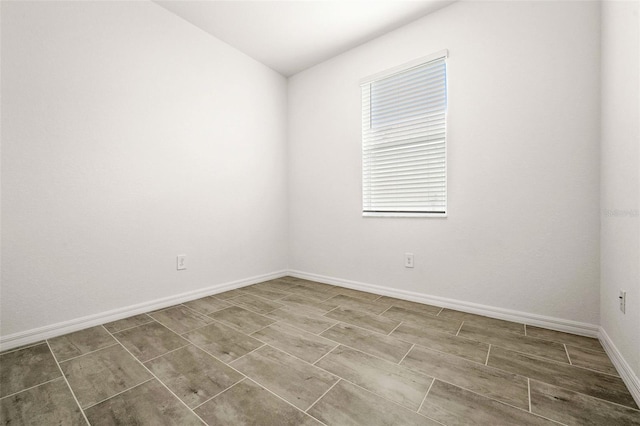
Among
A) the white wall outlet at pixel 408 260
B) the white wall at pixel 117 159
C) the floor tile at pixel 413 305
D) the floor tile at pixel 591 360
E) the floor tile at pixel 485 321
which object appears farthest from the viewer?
the white wall outlet at pixel 408 260

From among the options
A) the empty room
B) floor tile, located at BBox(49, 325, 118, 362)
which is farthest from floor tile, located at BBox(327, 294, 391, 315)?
floor tile, located at BBox(49, 325, 118, 362)

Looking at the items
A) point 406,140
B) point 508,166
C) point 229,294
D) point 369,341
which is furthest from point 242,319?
point 508,166

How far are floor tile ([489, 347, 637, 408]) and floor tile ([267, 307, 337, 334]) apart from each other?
95 cm

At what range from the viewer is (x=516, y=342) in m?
1.59

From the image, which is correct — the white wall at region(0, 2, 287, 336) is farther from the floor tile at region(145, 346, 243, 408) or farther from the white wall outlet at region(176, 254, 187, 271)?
the floor tile at region(145, 346, 243, 408)

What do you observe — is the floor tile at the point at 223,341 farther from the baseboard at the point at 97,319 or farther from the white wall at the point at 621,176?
the white wall at the point at 621,176

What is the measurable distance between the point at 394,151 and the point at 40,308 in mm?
2738

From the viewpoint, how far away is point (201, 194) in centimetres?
249

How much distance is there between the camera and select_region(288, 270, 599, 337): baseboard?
169 cm

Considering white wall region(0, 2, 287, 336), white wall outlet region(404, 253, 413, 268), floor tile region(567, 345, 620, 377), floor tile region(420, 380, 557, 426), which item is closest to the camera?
floor tile region(420, 380, 557, 426)

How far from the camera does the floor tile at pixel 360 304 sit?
7.05 feet

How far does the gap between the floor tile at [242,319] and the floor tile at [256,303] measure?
74mm

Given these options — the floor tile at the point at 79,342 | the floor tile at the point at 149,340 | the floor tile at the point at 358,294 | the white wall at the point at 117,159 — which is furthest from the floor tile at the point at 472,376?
the white wall at the point at 117,159

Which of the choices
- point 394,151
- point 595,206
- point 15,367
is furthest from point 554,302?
point 15,367
